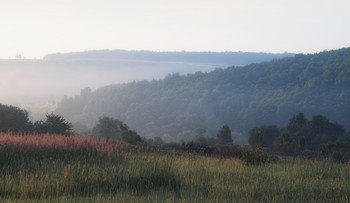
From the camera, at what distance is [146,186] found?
759cm

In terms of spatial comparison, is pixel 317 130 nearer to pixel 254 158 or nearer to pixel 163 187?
pixel 254 158

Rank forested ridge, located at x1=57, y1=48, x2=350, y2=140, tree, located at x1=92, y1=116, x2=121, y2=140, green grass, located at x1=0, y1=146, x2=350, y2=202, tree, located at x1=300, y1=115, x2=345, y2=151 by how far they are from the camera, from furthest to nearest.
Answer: forested ridge, located at x1=57, y1=48, x2=350, y2=140, tree, located at x1=92, y1=116, x2=121, y2=140, tree, located at x1=300, y1=115, x2=345, y2=151, green grass, located at x1=0, y1=146, x2=350, y2=202

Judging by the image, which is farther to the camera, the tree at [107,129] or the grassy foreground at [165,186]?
the tree at [107,129]

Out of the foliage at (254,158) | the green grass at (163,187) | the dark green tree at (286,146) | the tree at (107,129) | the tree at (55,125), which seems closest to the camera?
the green grass at (163,187)

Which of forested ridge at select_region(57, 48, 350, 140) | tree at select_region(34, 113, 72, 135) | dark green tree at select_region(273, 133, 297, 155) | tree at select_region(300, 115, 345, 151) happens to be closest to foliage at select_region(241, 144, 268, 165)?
tree at select_region(34, 113, 72, 135)

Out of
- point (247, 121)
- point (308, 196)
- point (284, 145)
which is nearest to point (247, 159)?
point (308, 196)

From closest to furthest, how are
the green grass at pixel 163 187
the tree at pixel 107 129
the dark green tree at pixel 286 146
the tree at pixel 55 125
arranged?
1. the green grass at pixel 163 187
2. the tree at pixel 55 125
3. the dark green tree at pixel 286 146
4. the tree at pixel 107 129

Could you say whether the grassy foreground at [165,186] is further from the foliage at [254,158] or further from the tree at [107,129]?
the tree at [107,129]

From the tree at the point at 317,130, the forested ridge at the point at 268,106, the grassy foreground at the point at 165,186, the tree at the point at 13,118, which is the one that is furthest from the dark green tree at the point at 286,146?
the forested ridge at the point at 268,106

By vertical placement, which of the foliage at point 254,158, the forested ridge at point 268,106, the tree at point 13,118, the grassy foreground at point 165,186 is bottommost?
the forested ridge at point 268,106

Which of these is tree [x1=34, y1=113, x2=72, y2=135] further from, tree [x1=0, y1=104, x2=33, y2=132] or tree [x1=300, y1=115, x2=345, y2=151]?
tree [x1=300, y1=115, x2=345, y2=151]

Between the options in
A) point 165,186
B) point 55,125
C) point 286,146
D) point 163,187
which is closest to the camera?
point 163,187

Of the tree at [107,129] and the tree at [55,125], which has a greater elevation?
the tree at [55,125]

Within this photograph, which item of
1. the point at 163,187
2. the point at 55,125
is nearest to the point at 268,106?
the point at 55,125
